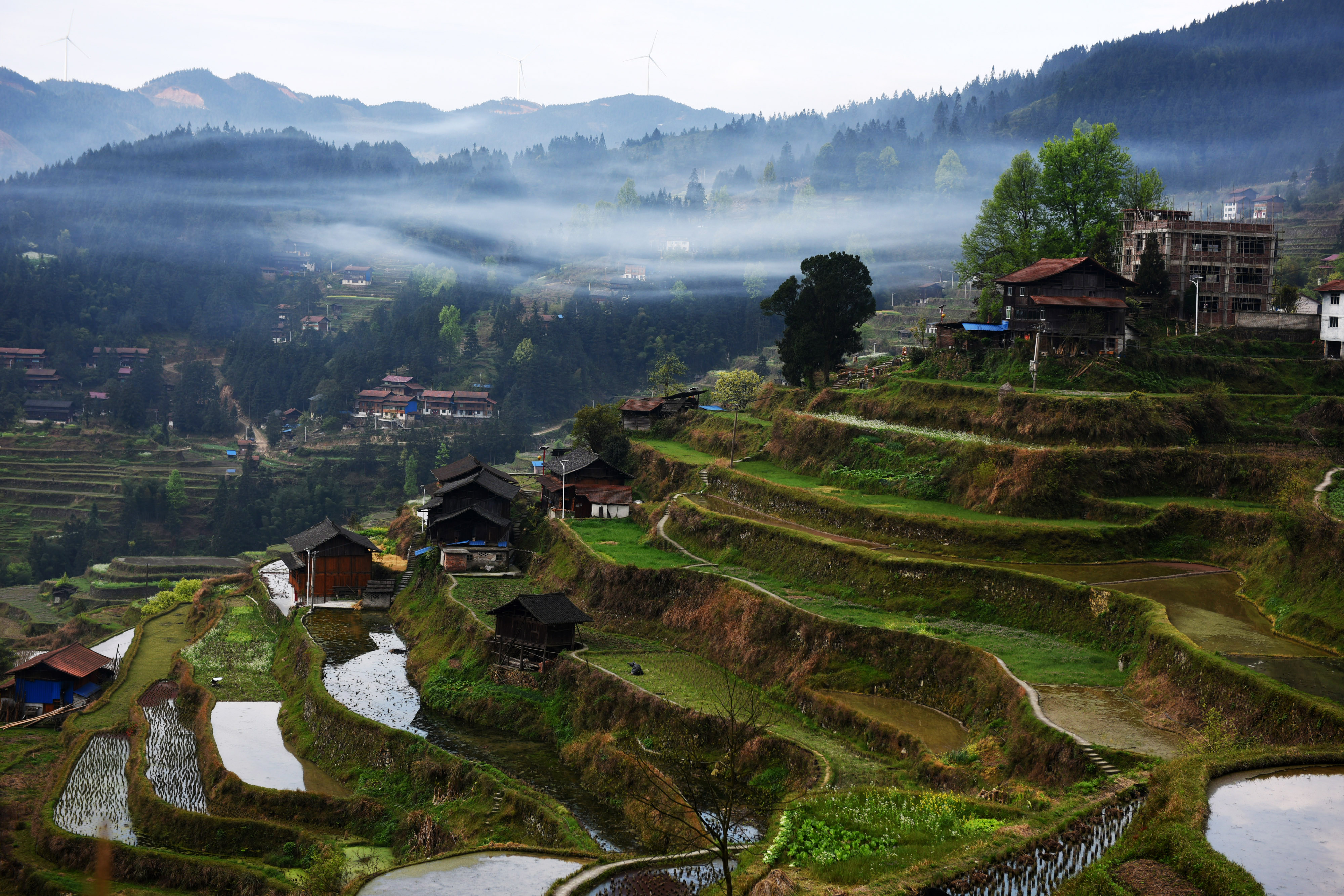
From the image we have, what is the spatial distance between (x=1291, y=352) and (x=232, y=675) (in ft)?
137

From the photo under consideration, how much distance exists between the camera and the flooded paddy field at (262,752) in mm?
27703

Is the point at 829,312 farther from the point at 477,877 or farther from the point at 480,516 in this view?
the point at 477,877

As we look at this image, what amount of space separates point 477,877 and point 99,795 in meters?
15.6

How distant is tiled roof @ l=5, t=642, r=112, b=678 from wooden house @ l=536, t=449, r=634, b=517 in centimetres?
1976

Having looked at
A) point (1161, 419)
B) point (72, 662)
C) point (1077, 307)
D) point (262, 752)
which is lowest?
point (72, 662)

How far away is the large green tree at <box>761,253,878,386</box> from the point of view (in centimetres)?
5300

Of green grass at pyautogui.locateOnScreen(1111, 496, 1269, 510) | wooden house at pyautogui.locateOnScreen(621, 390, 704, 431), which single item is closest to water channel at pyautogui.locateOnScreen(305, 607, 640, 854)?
green grass at pyautogui.locateOnScreen(1111, 496, 1269, 510)

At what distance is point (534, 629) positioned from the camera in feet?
107

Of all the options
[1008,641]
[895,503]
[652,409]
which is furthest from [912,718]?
[652,409]

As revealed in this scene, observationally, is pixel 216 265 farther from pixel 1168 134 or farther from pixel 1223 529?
pixel 1223 529

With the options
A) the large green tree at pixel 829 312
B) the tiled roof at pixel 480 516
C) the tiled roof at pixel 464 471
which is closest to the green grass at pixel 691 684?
the tiled roof at pixel 480 516

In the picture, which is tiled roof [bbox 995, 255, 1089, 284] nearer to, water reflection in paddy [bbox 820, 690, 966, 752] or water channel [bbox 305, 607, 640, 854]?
water reflection in paddy [bbox 820, 690, 966, 752]

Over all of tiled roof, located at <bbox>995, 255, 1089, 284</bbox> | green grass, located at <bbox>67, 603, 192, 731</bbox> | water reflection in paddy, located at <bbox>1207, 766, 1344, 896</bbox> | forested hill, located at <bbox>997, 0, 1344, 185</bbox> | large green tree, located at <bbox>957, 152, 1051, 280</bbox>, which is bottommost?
green grass, located at <bbox>67, 603, 192, 731</bbox>

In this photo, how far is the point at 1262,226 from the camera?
44.2 m
